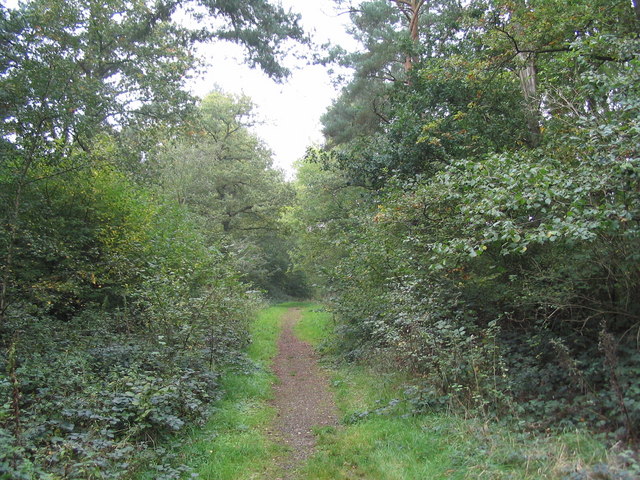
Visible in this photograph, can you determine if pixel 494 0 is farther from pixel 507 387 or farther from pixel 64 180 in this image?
pixel 64 180

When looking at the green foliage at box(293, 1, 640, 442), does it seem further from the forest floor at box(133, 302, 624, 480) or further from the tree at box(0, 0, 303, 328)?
the tree at box(0, 0, 303, 328)

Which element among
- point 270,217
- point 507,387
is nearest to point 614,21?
point 507,387

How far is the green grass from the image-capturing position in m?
5.02

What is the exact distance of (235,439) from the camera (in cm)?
592

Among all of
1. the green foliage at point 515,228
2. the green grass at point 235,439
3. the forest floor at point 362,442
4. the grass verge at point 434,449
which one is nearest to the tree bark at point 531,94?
the green foliage at point 515,228

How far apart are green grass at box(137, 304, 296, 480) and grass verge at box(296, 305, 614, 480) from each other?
0.73 meters

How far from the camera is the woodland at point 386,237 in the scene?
4785 millimetres

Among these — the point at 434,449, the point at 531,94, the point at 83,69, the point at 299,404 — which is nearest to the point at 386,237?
the point at 299,404

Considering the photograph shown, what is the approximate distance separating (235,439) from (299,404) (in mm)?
2291

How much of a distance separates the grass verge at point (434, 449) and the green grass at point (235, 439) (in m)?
0.73

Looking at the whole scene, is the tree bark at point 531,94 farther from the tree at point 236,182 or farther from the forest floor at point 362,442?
the tree at point 236,182

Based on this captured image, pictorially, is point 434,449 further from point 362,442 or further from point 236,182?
point 236,182

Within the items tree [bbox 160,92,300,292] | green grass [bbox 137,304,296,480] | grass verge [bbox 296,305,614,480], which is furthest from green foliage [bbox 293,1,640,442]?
tree [bbox 160,92,300,292]

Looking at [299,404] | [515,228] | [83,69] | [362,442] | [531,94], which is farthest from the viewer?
[83,69]
